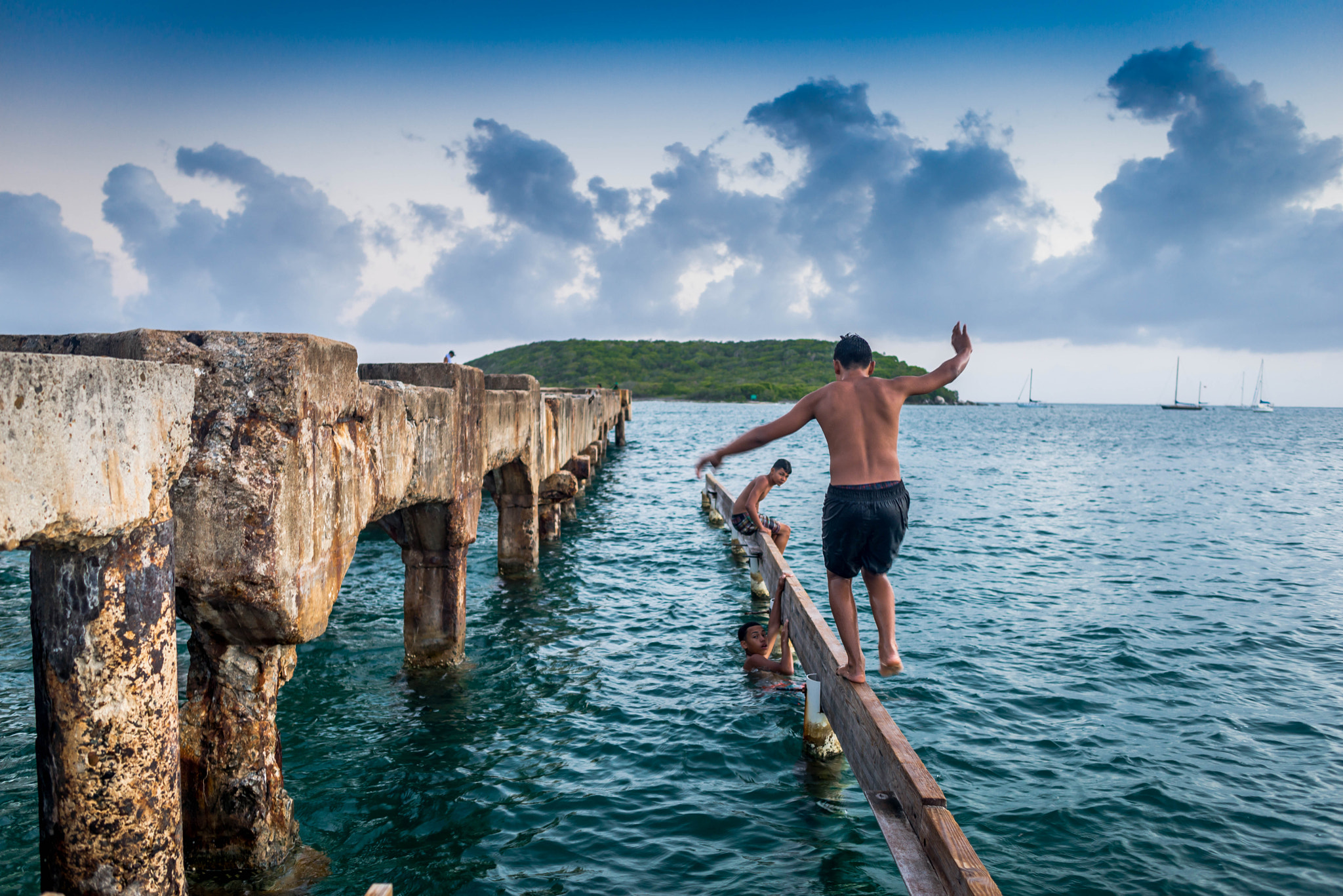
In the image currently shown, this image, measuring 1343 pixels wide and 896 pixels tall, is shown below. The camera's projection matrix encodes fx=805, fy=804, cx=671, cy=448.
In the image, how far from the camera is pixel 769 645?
321 inches

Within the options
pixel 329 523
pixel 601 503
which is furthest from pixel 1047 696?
pixel 601 503

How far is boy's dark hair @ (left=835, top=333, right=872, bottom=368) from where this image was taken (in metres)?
4.98

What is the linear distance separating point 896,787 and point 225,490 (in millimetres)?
3633

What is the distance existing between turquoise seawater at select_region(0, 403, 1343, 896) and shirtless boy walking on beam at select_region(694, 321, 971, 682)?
1.83 metres

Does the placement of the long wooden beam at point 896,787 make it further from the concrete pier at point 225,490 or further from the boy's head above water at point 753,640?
the concrete pier at point 225,490

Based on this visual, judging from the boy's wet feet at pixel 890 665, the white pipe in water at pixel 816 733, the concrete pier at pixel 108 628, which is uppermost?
the concrete pier at pixel 108 628

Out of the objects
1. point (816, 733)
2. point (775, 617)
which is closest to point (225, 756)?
point (816, 733)

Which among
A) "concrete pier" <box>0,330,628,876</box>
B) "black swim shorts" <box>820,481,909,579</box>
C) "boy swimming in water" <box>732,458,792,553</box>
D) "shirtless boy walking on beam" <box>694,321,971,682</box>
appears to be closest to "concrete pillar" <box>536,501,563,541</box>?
"boy swimming in water" <box>732,458,792,553</box>

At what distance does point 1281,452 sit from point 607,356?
123168mm

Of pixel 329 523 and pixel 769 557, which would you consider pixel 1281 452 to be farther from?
pixel 329 523

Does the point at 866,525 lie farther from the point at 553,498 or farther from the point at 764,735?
the point at 553,498

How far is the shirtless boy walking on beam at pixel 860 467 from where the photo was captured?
4707mm

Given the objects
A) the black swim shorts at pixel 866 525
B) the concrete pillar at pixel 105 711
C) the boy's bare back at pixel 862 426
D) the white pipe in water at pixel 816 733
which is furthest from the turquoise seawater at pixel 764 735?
the boy's bare back at pixel 862 426

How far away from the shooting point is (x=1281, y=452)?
183ft
